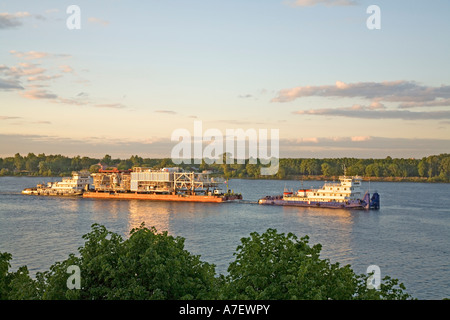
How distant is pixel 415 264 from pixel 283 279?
28777 mm

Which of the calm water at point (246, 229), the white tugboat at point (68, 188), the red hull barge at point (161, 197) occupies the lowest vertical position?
the calm water at point (246, 229)

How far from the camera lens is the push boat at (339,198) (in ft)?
277

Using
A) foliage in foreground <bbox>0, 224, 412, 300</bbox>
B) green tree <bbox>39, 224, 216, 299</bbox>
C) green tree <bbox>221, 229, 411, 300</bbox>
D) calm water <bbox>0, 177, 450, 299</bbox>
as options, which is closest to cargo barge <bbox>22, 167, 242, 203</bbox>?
calm water <bbox>0, 177, 450, 299</bbox>

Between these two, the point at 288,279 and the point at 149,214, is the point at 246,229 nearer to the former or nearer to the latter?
the point at 149,214

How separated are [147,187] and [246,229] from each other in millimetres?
51907

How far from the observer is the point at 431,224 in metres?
66.1

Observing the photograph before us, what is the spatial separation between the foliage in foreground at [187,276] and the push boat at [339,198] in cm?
6861

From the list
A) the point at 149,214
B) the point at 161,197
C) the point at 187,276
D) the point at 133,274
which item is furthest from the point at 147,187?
the point at 133,274

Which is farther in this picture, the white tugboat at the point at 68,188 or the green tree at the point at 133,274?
the white tugboat at the point at 68,188

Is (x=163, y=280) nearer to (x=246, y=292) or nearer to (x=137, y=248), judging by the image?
(x=137, y=248)

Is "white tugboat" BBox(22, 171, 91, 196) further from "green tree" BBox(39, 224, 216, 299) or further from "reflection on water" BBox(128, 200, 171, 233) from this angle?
"green tree" BBox(39, 224, 216, 299)

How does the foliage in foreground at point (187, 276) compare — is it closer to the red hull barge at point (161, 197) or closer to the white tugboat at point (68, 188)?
the red hull barge at point (161, 197)

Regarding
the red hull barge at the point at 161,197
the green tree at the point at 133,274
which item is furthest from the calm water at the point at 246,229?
the green tree at the point at 133,274
